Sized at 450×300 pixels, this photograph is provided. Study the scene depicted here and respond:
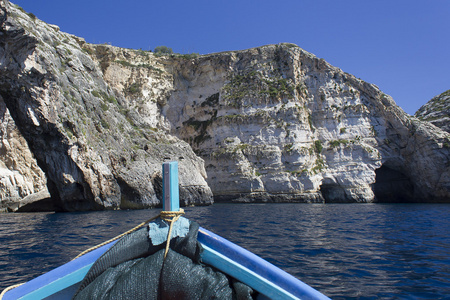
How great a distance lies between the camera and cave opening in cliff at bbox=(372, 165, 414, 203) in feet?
117

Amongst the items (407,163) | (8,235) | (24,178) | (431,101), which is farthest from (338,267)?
(431,101)

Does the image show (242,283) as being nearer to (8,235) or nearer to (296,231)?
(296,231)

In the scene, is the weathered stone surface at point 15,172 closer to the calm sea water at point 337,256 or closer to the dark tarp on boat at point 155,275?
the calm sea water at point 337,256

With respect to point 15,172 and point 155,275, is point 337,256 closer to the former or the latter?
point 155,275

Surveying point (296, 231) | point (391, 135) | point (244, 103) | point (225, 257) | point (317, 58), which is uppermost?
point (317, 58)

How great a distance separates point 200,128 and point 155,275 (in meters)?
37.2

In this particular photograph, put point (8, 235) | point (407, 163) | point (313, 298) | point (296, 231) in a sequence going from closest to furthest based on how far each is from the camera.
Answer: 1. point (313, 298)
2. point (8, 235)
3. point (296, 231)
4. point (407, 163)

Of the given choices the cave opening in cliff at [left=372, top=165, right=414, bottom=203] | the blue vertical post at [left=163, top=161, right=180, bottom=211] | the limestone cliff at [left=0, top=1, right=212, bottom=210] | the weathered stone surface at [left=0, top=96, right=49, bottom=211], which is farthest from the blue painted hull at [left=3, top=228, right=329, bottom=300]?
the cave opening in cliff at [left=372, top=165, right=414, bottom=203]

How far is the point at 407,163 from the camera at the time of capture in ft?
109

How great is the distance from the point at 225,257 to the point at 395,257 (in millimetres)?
5665

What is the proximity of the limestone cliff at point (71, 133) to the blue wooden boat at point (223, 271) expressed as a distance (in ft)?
60.4

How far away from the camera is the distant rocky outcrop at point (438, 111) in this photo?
1355 inches

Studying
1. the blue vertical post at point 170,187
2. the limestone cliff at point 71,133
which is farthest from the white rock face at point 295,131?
the blue vertical post at point 170,187

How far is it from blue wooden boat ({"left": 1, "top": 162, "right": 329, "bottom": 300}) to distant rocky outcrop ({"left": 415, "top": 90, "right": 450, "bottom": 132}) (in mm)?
40818
